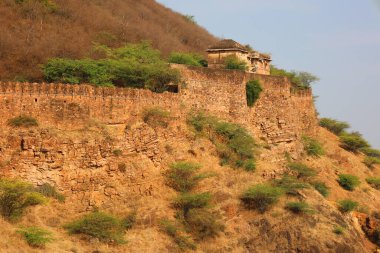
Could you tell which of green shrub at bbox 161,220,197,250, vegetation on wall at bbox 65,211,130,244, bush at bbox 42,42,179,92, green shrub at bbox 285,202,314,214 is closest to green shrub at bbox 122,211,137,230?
vegetation on wall at bbox 65,211,130,244

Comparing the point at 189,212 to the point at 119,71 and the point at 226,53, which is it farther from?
the point at 226,53

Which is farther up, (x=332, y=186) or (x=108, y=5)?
(x=108, y=5)

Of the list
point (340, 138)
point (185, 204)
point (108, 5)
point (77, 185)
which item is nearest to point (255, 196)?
point (185, 204)

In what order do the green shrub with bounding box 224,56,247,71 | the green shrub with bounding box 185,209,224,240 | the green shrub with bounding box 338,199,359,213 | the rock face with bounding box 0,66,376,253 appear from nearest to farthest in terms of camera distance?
1. the rock face with bounding box 0,66,376,253
2. the green shrub with bounding box 185,209,224,240
3. the green shrub with bounding box 338,199,359,213
4. the green shrub with bounding box 224,56,247,71

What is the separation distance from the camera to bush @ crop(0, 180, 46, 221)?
15406 mm

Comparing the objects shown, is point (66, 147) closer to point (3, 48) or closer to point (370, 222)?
point (3, 48)

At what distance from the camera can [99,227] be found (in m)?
16.4

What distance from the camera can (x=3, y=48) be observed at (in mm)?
24672

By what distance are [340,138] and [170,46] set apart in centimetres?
1480

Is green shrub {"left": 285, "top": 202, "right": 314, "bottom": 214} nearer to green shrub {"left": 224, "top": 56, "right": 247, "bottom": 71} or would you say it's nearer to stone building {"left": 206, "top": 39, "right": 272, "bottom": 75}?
green shrub {"left": 224, "top": 56, "right": 247, "bottom": 71}

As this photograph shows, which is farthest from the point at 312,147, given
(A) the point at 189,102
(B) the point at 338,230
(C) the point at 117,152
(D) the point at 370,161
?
(C) the point at 117,152

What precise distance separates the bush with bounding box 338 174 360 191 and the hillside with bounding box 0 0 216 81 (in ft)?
46.2

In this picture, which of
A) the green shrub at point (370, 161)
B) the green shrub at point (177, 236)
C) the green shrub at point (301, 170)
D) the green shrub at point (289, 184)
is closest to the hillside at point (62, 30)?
the green shrub at point (177, 236)

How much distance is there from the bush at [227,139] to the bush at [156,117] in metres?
1.76
